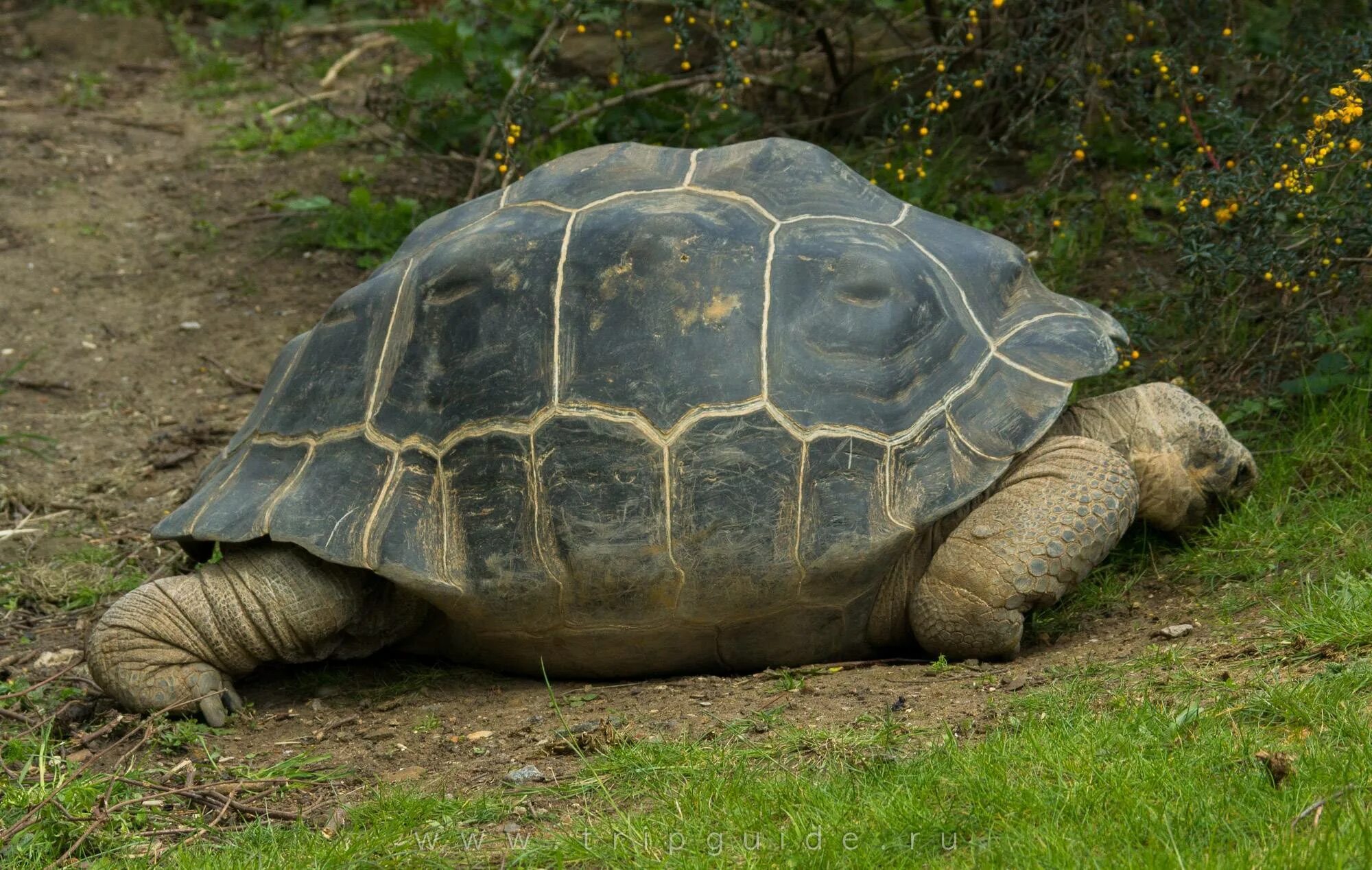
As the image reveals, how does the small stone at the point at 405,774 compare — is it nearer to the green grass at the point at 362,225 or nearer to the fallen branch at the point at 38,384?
the fallen branch at the point at 38,384

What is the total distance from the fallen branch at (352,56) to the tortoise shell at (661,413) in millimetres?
6836

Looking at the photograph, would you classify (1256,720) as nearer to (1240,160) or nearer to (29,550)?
(1240,160)

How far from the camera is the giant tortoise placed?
4.16 metres

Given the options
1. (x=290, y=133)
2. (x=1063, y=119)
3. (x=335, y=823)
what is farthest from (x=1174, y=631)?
(x=290, y=133)

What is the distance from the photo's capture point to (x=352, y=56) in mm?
11164

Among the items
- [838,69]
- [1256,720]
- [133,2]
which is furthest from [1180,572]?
[133,2]

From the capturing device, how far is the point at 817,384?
421cm

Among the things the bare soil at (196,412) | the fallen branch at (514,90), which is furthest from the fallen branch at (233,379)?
the fallen branch at (514,90)

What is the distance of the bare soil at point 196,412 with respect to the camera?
13.3ft

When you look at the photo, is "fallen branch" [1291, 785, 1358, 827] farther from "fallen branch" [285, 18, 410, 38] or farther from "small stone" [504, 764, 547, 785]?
"fallen branch" [285, 18, 410, 38]

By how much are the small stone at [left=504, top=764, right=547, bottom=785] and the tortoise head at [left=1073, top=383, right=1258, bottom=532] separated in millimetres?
2223

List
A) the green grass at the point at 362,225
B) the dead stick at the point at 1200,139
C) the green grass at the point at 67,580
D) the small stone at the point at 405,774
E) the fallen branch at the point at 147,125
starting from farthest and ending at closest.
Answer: the fallen branch at the point at 147,125 → the green grass at the point at 362,225 → the dead stick at the point at 1200,139 → the green grass at the point at 67,580 → the small stone at the point at 405,774

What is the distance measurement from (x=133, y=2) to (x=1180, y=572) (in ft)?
37.3

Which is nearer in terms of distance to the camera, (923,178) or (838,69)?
(923,178)
